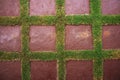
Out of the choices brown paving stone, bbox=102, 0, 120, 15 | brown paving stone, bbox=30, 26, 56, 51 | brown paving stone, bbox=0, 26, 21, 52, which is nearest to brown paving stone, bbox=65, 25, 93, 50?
brown paving stone, bbox=30, 26, 56, 51

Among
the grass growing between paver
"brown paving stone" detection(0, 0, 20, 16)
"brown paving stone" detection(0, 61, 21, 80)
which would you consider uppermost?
"brown paving stone" detection(0, 0, 20, 16)

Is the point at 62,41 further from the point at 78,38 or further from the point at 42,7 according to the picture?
the point at 42,7

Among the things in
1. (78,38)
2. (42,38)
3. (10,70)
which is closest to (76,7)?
(78,38)

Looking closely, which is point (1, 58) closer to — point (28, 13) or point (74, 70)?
point (28, 13)

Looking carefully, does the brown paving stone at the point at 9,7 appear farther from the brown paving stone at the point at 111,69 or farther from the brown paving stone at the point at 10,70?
the brown paving stone at the point at 111,69

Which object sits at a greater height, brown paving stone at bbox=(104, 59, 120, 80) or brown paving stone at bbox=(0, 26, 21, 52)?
brown paving stone at bbox=(0, 26, 21, 52)

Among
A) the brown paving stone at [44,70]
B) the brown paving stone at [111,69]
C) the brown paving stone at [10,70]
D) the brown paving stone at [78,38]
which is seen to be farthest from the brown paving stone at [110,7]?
the brown paving stone at [10,70]

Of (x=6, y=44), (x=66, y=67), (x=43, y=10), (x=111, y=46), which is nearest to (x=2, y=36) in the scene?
(x=6, y=44)

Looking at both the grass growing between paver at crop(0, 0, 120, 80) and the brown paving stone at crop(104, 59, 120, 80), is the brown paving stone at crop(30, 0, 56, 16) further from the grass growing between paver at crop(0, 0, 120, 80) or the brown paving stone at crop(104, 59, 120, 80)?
the brown paving stone at crop(104, 59, 120, 80)
